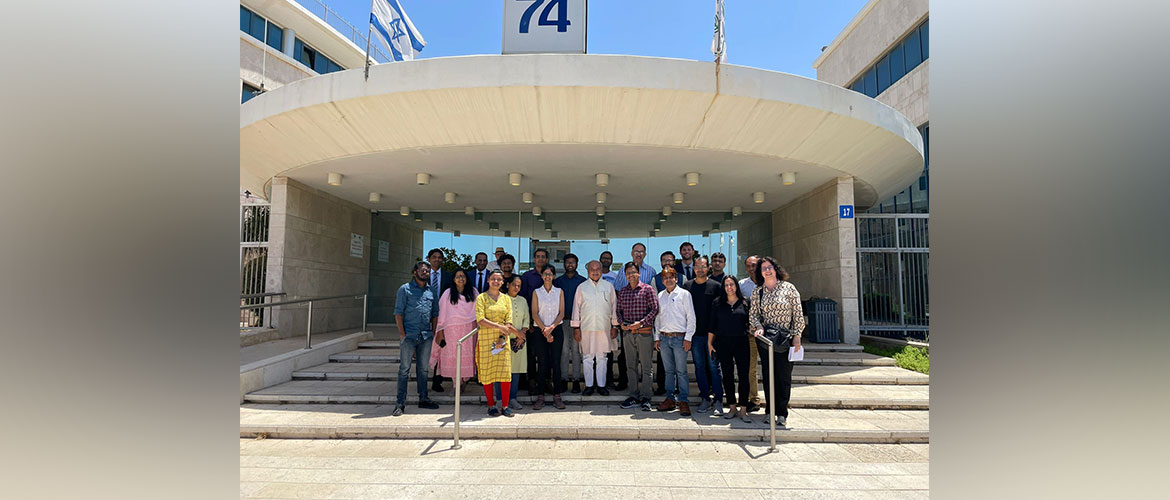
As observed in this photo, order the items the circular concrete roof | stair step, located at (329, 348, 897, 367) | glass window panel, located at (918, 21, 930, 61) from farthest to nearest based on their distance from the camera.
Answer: glass window panel, located at (918, 21, 930, 61)
stair step, located at (329, 348, 897, 367)
the circular concrete roof

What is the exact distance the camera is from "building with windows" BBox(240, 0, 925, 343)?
699 centimetres

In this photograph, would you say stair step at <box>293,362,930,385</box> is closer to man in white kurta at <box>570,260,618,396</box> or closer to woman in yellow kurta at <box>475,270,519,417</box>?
man in white kurta at <box>570,260,618,396</box>

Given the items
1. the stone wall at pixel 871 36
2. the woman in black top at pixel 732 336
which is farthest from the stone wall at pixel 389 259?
the stone wall at pixel 871 36

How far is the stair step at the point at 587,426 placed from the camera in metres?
5.45

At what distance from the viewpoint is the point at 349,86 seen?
281 inches

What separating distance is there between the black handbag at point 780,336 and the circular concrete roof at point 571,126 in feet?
11.1

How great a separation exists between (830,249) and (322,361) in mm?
10133

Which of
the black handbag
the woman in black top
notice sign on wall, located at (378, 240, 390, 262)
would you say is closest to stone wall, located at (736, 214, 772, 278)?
the woman in black top

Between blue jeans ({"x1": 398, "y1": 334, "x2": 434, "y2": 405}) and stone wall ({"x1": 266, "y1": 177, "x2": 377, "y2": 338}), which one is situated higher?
stone wall ({"x1": 266, "y1": 177, "x2": 377, "y2": 338})

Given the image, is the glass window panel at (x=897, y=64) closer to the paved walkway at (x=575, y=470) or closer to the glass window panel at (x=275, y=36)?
the paved walkway at (x=575, y=470)

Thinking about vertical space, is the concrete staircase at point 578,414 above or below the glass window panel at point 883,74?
below

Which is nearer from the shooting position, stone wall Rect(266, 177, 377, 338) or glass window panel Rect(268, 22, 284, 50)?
stone wall Rect(266, 177, 377, 338)

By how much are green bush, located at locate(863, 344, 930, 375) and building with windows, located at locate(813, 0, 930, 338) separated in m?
2.13
